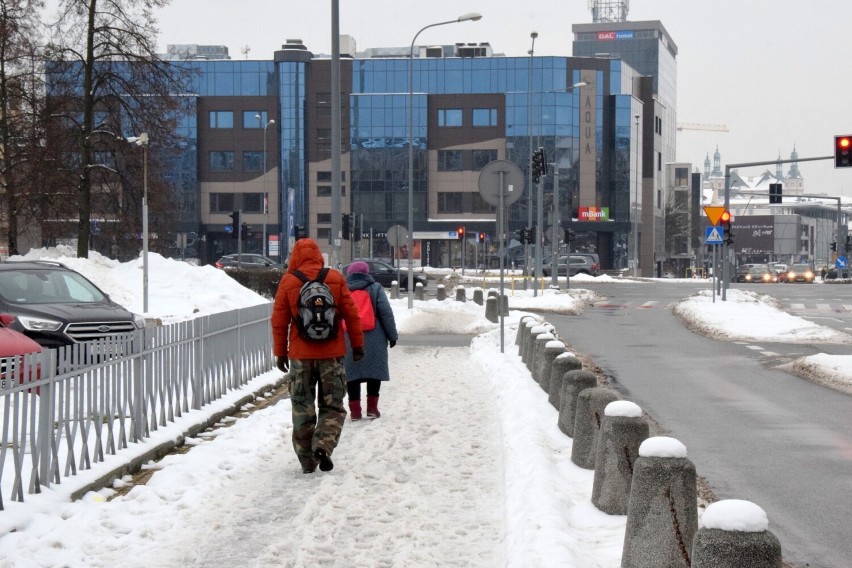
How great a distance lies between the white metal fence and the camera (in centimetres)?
721

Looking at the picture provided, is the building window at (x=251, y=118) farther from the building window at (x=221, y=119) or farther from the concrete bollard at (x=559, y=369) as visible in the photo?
the concrete bollard at (x=559, y=369)

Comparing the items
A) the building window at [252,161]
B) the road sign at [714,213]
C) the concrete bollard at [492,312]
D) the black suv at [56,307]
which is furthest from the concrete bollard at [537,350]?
the building window at [252,161]

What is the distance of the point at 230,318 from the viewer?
13812 mm

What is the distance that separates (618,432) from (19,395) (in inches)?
143

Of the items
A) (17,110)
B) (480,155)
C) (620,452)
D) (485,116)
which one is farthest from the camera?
(485,116)

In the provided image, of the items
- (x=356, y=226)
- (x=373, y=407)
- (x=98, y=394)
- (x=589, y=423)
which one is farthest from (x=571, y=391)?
(x=356, y=226)

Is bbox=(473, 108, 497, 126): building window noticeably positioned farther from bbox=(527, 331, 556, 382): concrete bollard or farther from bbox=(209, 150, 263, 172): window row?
bbox=(527, 331, 556, 382): concrete bollard

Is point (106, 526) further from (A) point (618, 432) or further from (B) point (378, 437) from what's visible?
(B) point (378, 437)

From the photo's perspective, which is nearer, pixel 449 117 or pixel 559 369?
pixel 559 369

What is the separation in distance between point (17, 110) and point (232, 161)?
56547 millimetres

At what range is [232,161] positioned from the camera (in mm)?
94688

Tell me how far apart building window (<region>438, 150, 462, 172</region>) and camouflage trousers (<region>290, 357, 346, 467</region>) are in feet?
282

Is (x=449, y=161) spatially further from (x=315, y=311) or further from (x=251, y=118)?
(x=315, y=311)

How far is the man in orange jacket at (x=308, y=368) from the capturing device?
885 centimetres
